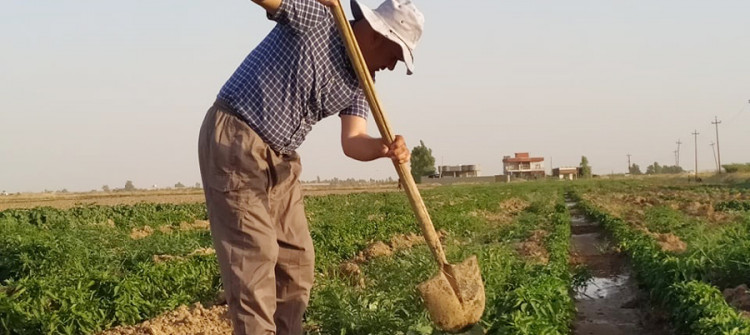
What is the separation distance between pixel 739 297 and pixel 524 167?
110 meters

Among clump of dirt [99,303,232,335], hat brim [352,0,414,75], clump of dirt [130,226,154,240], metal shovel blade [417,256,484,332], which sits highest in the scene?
hat brim [352,0,414,75]

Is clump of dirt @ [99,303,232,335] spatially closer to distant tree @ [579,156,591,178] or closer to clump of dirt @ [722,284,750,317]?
clump of dirt @ [722,284,750,317]

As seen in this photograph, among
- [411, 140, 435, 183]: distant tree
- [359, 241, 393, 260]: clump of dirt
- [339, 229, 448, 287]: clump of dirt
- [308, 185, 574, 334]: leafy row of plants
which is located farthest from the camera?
[411, 140, 435, 183]: distant tree

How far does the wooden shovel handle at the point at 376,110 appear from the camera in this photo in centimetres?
323

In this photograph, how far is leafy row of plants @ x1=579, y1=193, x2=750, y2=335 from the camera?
6.05 meters

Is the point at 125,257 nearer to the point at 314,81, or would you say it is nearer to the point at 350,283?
the point at 350,283

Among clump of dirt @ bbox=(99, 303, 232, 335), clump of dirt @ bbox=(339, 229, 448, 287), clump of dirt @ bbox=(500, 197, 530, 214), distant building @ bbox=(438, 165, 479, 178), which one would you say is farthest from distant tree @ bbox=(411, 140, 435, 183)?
clump of dirt @ bbox=(99, 303, 232, 335)

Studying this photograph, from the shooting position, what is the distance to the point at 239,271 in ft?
10.7

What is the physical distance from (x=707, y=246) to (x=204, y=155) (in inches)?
335

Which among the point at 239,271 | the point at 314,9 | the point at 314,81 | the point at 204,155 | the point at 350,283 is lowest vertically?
the point at 350,283

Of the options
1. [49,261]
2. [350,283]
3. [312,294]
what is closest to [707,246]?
[350,283]

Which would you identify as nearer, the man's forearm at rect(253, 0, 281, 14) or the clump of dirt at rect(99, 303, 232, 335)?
the man's forearm at rect(253, 0, 281, 14)

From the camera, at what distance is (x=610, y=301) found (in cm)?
989

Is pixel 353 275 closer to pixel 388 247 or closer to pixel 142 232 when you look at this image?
pixel 388 247
